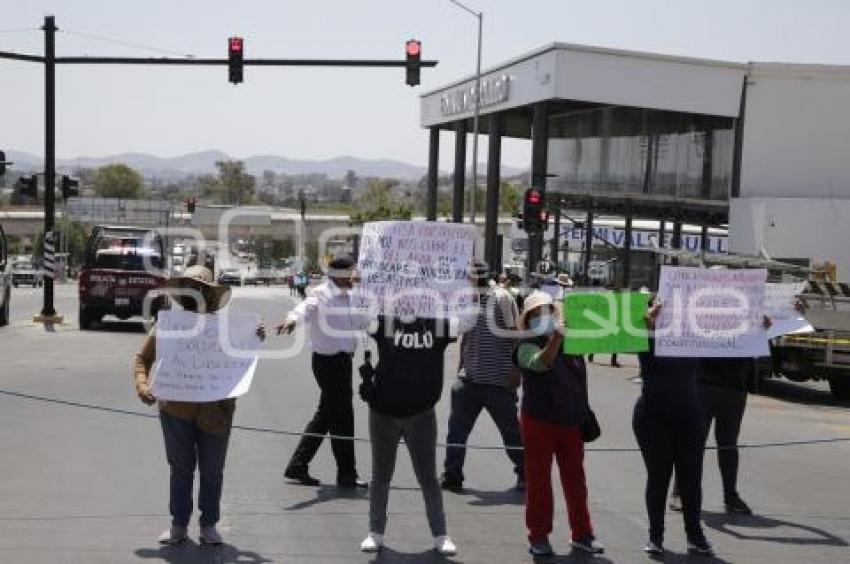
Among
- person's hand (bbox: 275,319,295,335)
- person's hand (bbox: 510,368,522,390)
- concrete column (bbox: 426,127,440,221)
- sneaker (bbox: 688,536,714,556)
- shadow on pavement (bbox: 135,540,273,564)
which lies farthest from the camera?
concrete column (bbox: 426,127,440,221)

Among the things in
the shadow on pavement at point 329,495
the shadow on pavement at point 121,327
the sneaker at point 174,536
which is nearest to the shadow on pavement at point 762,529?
the shadow on pavement at point 329,495

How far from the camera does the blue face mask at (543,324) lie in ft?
23.3

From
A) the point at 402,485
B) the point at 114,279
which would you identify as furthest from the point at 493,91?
the point at 402,485

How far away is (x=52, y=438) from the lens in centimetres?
1108

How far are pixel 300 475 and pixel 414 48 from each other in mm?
14986

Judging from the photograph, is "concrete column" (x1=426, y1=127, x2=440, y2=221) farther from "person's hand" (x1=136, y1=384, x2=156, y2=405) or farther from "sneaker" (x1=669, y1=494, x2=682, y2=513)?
"person's hand" (x1=136, y1=384, x2=156, y2=405)

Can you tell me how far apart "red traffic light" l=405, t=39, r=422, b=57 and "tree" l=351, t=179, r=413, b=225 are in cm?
7473

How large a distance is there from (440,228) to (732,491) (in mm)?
3196

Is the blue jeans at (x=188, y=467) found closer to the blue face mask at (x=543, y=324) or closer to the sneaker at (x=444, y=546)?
the sneaker at (x=444, y=546)

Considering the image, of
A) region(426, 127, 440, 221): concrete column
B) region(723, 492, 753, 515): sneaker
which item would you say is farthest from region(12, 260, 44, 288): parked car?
region(723, 492, 753, 515): sneaker

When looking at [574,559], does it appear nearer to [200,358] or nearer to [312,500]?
[312,500]

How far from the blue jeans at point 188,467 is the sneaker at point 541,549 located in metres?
2.06

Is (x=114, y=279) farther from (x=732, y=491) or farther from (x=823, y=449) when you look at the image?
(x=732, y=491)

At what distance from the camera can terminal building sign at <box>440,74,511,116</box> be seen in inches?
1631
